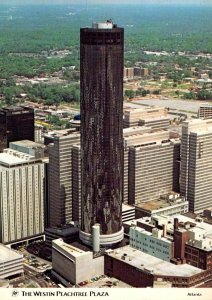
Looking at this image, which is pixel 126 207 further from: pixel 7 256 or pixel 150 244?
pixel 7 256

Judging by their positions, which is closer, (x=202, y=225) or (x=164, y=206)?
(x=202, y=225)

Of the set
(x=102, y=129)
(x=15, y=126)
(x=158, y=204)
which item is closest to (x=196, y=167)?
(x=158, y=204)

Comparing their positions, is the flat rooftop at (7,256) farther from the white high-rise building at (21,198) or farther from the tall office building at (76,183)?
the tall office building at (76,183)

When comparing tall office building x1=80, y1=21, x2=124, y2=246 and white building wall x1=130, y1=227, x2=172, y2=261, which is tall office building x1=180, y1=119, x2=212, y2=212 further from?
white building wall x1=130, y1=227, x2=172, y2=261

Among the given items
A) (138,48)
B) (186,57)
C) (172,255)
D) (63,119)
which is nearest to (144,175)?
(172,255)

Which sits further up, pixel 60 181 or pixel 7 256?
pixel 60 181

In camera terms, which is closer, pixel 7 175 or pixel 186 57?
pixel 7 175

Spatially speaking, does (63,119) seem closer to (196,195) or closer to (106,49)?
(196,195)
